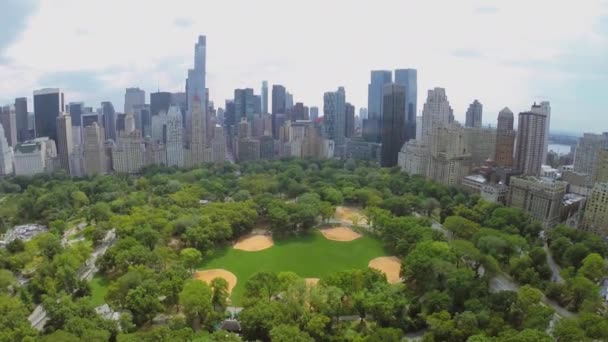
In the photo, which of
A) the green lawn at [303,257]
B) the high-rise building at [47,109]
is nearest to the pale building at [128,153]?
the high-rise building at [47,109]

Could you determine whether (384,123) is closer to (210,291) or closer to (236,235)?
(236,235)

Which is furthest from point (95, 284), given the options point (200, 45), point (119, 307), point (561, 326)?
point (200, 45)

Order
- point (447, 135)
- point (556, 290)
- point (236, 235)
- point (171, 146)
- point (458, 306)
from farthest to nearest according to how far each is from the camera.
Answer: point (171, 146)
point (447, 135)
point (236, 235)
point (556, 290)
point (458, 306)

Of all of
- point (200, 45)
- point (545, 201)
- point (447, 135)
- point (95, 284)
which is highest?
point (200, 45)

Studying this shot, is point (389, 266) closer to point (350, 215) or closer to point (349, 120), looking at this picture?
point (350, 215)

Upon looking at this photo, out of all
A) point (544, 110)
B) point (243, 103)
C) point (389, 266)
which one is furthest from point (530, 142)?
point (243, 103)

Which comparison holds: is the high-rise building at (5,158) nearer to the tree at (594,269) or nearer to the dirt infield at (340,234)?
the dirt infield at (340,234)

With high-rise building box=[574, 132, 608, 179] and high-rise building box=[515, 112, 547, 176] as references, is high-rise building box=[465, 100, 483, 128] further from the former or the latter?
high-rise building box=[515, 112, 547, 176]

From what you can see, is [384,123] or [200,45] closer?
[384,123]
